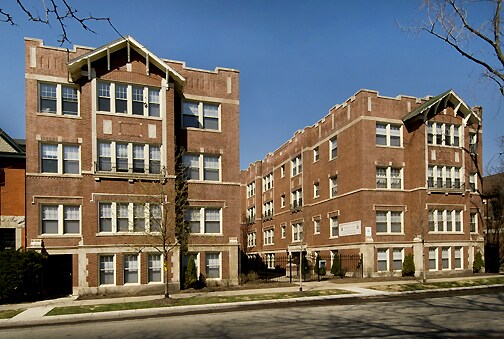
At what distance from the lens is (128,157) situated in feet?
80.3

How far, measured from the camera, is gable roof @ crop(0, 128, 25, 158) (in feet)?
82.0

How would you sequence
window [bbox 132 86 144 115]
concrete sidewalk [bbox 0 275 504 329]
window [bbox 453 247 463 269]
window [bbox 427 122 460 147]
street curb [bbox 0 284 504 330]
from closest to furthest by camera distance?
street curb [bbox 0 284 504 330], concrete sidewalk [bbox 0 275 504 329], window [bbox 132 86 144 115], window [bbox 427 122 460 147], window [bbox 453 247 463 269]

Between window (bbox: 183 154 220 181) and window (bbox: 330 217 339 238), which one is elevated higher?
window (bbox: 183 154 220 181)

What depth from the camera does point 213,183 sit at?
2725cm

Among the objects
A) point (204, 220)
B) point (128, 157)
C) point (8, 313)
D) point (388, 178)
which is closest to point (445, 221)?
point (388, 178)

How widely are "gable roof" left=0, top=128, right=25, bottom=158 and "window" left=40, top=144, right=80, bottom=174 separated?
6.71ft

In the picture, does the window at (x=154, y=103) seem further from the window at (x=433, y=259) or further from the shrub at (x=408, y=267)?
the window at (x=433, y=259)

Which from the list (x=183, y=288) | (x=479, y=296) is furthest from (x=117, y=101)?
(x=479, y=296)

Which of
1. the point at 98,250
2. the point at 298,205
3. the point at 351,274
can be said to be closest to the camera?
the point at 98,250

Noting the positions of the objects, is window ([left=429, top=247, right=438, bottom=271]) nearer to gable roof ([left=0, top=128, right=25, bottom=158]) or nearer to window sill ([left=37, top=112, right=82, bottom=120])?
window sill ([left=37, top=112, right=82, bottom=120])

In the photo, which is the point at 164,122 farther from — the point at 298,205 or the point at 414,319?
the point at 298,205

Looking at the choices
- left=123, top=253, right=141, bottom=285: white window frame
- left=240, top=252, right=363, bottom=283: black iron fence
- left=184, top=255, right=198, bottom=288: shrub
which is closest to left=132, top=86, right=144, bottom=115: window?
left=123, top=253, right=141, bottom=285: white window frame

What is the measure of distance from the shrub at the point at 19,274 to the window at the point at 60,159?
490 centimetres

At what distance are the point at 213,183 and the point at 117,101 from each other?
765 cm
